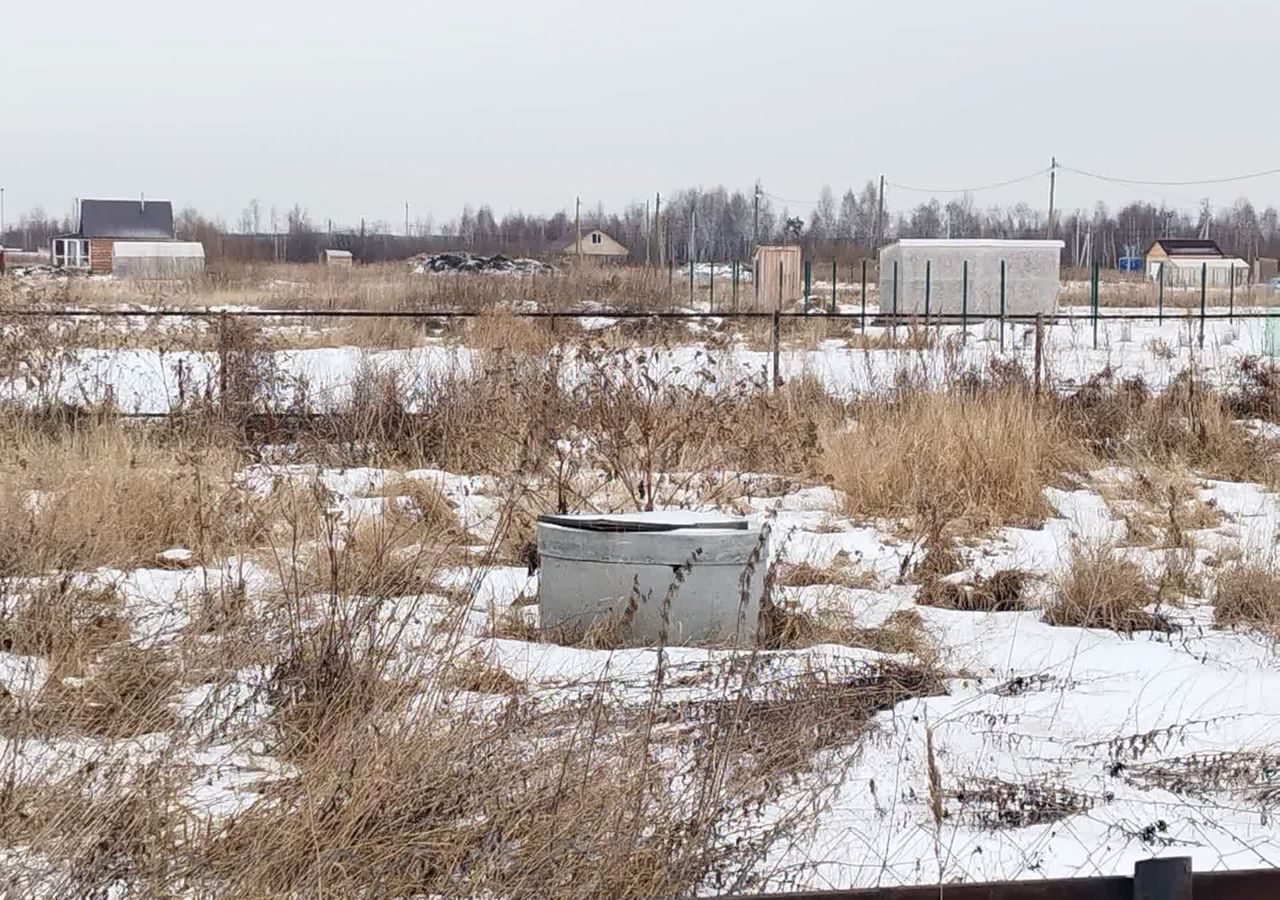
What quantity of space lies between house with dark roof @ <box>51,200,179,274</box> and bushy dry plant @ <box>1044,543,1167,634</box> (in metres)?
71.2

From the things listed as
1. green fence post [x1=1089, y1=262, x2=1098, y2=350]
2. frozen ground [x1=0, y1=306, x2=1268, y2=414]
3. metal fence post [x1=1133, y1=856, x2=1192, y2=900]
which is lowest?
metal fence post [x1=1133, y1=856, x2=1192, y2=900]

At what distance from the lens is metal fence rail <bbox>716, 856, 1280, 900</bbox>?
7.06ft

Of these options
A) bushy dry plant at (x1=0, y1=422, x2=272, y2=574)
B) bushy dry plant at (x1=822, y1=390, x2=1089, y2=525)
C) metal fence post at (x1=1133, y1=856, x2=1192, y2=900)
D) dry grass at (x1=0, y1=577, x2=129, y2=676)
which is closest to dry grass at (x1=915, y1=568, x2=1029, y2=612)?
bushy dry plant at (x1=822, y1=390, x2=1089, y2=525)

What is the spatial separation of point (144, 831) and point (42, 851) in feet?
0.79

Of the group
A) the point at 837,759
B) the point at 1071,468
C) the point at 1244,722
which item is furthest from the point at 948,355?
the point at 837,759

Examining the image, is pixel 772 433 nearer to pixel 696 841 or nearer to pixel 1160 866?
pixel 696 841

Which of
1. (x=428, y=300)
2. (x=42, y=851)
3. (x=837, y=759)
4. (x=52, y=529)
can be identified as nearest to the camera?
(x=42, y=851)

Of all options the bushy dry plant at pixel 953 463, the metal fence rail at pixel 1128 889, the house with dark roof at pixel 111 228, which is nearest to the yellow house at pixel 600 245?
the house with dark roof at pixel 111 228

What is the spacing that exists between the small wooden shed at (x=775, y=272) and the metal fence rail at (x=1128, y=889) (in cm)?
3362

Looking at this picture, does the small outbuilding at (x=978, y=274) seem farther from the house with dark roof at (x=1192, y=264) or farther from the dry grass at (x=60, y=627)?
the house with dark roof at (x=1192, y=264)

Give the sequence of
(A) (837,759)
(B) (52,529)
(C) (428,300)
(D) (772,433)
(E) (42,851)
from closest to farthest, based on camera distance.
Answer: (E) (42,851), (A) (837,759), (B) (52,529), (D) (772,433), (C) (428,300)

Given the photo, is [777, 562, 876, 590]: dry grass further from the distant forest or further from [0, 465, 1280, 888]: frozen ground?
the distant forest

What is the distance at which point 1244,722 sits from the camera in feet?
16.3

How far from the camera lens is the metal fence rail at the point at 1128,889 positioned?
7.06ft
